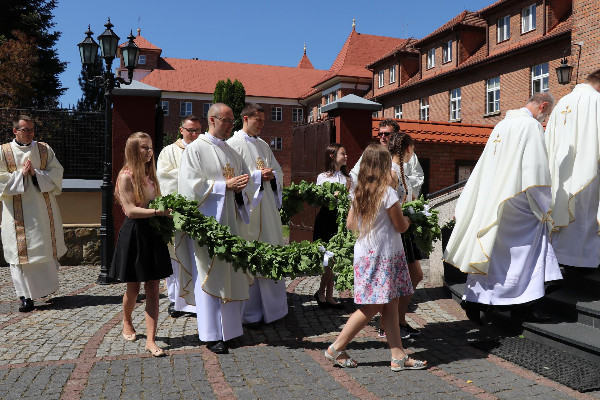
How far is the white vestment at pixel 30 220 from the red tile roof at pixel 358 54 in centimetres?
4254

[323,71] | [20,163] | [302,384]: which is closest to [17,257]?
[20,163]

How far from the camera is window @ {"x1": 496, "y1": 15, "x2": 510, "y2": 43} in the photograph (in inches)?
1117

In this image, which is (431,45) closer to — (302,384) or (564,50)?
(564,50)

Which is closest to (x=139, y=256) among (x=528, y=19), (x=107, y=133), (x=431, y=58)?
(x=107, y=133)

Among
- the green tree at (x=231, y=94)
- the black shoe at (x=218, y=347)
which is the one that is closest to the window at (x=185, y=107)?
the green tree at (x=231, y=94)

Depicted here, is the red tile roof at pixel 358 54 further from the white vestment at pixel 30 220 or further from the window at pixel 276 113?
the white vestment at pixel 30 220

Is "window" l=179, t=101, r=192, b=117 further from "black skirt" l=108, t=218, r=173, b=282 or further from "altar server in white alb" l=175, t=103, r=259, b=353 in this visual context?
"black skirt" l=108, t=218, r=173, b=282

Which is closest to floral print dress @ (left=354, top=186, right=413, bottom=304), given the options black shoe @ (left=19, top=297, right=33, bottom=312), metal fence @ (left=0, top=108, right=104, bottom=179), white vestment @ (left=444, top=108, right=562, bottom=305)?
white vestment @ (left=444, top=108, right=562, bottom=305)

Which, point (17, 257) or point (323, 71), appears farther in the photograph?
point (323, 71)

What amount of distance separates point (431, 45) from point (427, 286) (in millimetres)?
29359

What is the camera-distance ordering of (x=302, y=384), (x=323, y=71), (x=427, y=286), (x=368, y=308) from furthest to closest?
(x=323, y=71)
(x=427, y=286)
(x=368, y=308)
(x=302, y=384)

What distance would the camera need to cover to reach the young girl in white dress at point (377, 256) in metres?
4.70

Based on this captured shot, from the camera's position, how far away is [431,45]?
35188 millimetres

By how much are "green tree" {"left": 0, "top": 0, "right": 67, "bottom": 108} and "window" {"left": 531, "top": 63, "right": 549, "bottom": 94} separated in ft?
86.4
